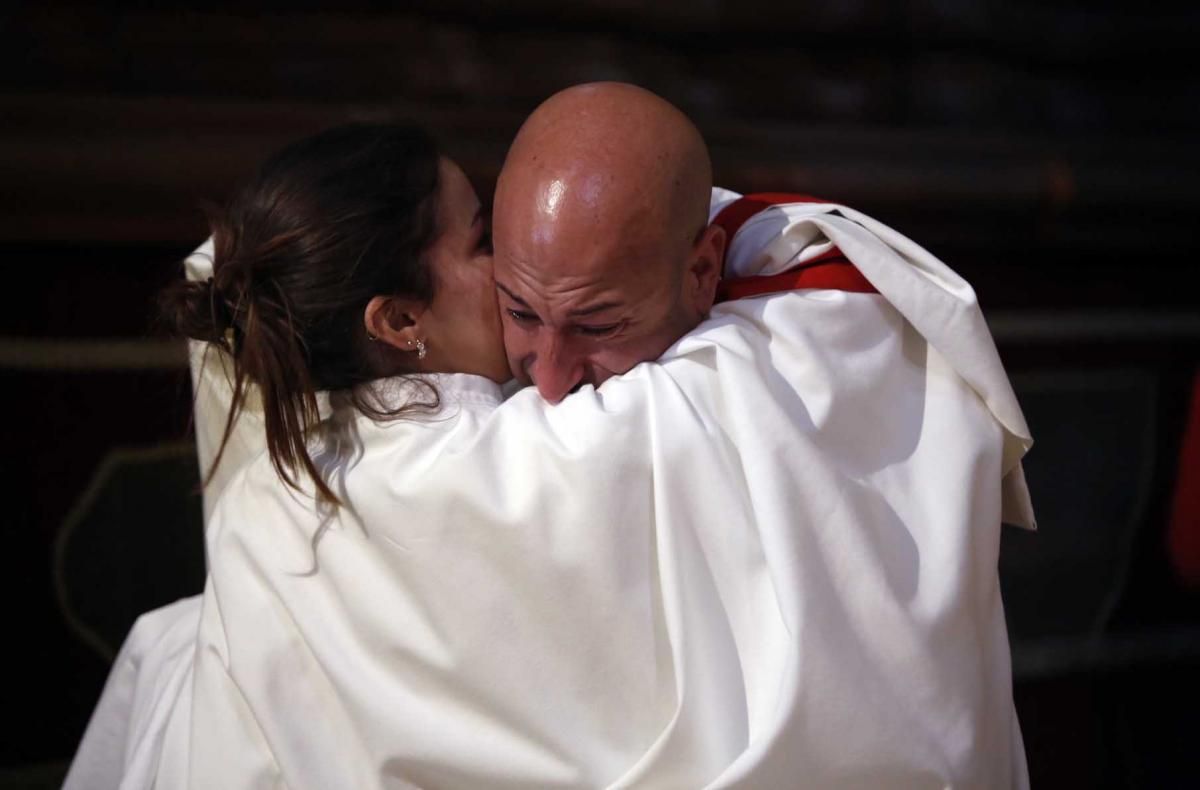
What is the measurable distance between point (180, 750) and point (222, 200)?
1.12 meters

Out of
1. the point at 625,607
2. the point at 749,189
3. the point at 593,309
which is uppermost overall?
the point at 593,309

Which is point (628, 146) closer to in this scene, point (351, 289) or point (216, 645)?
point (351, 289)

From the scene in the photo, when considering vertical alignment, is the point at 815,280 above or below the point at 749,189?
above

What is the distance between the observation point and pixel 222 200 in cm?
206

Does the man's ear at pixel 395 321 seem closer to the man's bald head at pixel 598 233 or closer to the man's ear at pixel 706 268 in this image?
the man's bald head at pixel 598 233

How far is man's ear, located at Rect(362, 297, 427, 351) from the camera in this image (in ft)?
4.16

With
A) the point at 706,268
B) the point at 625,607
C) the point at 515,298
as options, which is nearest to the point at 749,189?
the point at 706,268

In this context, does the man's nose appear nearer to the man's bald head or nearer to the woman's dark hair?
the man's bald head

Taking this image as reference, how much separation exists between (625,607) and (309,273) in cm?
51

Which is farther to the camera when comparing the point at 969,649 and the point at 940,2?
the point at 940,2

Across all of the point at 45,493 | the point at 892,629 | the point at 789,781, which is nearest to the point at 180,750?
the point at 789,781

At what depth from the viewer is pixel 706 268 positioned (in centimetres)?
132

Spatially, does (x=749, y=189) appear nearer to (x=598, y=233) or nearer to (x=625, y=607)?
(x=598, y=233)

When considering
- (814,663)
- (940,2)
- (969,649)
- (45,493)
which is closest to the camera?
(814,663)
